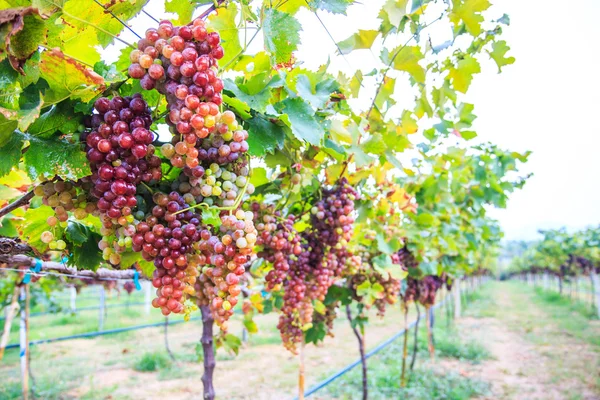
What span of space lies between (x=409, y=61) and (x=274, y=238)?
1083 millimetres

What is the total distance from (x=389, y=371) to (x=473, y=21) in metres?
7.38

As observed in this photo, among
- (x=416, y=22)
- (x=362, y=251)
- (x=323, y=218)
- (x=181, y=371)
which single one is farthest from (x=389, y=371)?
(x=416, y=22)

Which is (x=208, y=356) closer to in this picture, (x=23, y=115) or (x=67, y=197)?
(x=67, y=197)

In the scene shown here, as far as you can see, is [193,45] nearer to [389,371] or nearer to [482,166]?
[482,166]

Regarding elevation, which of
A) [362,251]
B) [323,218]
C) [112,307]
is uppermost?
[323,218]

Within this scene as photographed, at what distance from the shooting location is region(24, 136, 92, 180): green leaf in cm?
99

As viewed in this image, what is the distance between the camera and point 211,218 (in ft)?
3.55

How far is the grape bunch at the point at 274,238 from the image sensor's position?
1.94m

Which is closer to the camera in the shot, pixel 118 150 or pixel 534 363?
pixel 118 150

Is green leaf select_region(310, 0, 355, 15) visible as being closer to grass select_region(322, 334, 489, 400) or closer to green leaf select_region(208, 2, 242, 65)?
green leaf select_region(208, 2, 242, 65)

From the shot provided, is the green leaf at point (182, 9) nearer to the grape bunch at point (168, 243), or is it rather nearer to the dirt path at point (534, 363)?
the grape bunch at point (168, 243)

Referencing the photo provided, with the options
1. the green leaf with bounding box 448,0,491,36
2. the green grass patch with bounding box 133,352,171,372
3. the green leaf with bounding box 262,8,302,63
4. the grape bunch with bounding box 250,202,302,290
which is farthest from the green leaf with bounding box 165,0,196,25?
the green grass patch with bounding box 133,352,171,372

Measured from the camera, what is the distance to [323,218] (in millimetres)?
2281

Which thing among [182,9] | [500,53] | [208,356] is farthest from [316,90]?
[208,356]
